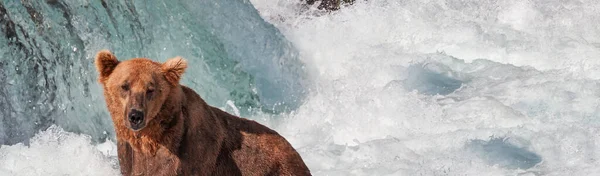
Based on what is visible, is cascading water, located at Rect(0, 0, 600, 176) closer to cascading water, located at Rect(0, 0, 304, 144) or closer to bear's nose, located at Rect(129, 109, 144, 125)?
cascading water, located at Rect(0, 0, 304, 144)

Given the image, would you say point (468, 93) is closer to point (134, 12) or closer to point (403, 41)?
point (403, 41)

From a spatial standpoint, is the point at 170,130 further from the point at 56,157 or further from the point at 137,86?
the point at 56,157

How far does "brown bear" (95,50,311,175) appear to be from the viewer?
4.82 metres

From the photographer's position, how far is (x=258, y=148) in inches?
213

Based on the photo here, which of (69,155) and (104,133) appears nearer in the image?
(69,155)

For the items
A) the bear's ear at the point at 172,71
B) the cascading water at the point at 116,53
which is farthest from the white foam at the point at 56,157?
the bear's ear at the point at 172,71

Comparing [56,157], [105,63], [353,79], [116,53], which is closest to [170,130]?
[105,63]

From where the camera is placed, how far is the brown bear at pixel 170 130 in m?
4.82

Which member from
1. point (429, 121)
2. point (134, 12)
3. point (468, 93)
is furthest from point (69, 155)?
point (468, 93)

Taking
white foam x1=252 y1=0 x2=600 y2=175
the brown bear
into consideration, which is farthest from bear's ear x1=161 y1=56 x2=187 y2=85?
white foam x1=252 y1=0 x2=600 y2=175

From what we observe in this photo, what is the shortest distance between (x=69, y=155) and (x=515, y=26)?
21.3ft

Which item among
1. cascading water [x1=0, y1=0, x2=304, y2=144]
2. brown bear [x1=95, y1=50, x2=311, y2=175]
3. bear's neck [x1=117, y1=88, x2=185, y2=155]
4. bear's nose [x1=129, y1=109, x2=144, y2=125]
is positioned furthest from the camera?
cascading water [x1=0, y1=0, x2=304, y2=144]

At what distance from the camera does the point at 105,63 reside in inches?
194

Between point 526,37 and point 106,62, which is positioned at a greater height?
point 106,62
